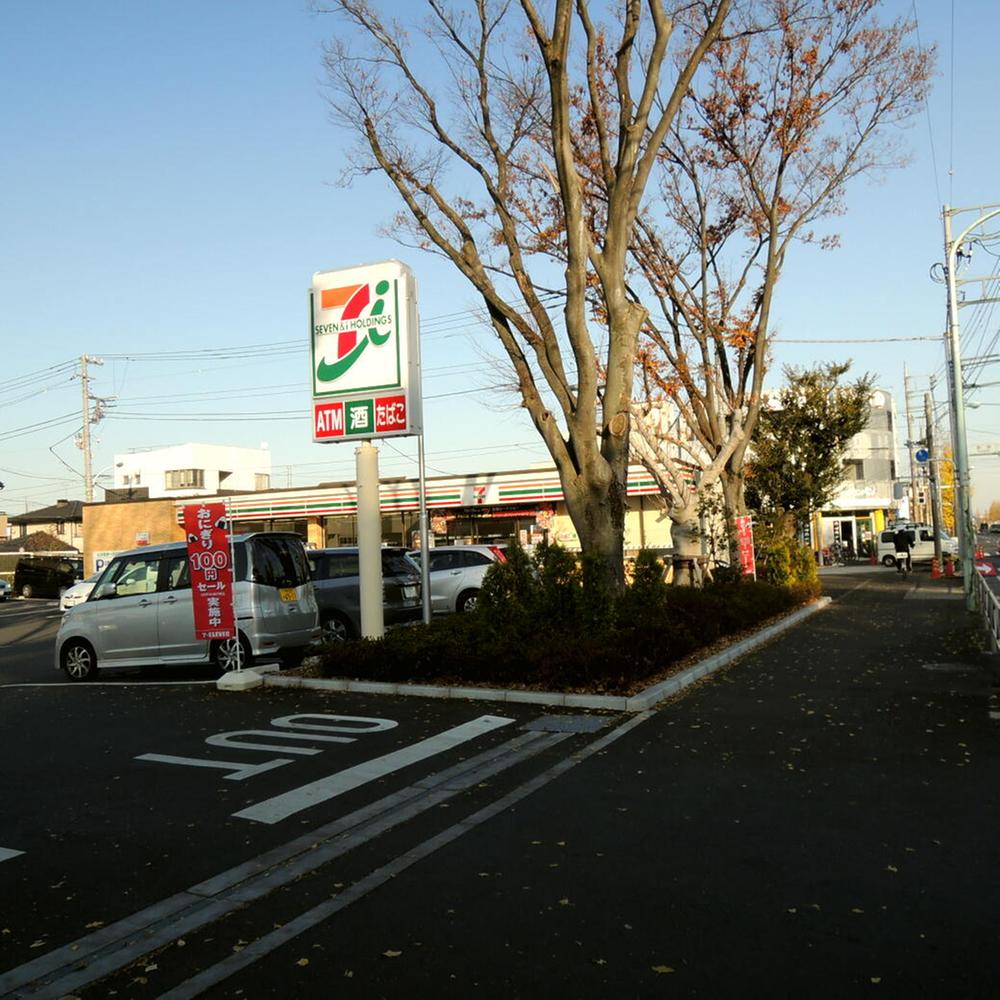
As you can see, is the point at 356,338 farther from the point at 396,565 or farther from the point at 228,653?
the point at 396,565

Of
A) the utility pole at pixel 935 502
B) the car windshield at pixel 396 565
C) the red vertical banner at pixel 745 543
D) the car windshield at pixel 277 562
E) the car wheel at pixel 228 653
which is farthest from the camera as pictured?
the utility pole at pixel 935 502

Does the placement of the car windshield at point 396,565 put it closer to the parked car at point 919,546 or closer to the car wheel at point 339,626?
the car wheel at point 339,626

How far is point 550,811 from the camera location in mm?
5973

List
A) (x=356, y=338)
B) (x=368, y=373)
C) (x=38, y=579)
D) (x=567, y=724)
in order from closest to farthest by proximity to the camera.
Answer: (x=567, y=724) → (x=368, y=373) → (x=356, y=338) → (x=38, y=579)

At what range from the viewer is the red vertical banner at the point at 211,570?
1122 cm

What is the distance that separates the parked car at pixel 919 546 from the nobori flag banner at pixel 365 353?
34.5 meters

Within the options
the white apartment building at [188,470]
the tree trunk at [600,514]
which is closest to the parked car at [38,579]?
the white apartment building at [188,470]

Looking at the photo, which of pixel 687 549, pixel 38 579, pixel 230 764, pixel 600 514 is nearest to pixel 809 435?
pixel 687 549

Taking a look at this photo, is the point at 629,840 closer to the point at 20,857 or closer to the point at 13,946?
the point at 13,946

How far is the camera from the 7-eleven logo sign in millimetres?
12797

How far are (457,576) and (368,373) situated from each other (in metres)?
7.88

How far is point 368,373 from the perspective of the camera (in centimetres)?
1291

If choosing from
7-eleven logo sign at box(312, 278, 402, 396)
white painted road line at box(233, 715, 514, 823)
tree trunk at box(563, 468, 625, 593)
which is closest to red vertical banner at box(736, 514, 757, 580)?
tree trunk at box(563, 468, 625, 593)

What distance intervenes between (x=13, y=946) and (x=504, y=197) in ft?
42.3
